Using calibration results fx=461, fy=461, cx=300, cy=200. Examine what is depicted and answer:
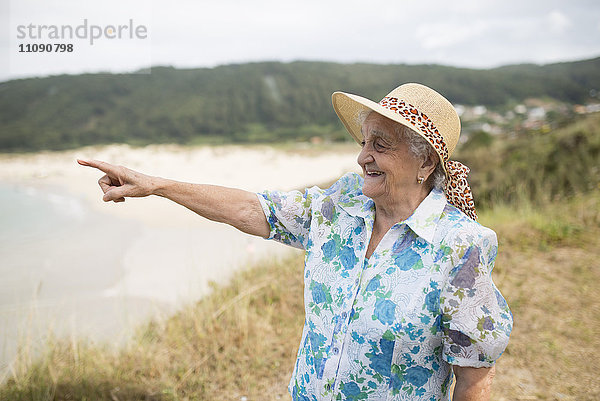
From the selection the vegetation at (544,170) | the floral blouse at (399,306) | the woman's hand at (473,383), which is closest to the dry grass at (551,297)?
the vegetation at (544,170)

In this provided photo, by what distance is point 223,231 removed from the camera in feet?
31.7

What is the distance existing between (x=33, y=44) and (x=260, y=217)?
15.5ft

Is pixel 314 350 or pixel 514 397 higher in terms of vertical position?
pixel 314 350

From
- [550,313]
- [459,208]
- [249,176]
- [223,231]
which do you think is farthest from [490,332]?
[249,176]

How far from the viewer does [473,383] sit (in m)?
1.31

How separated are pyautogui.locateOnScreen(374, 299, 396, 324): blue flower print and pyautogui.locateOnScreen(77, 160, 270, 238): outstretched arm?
54 centimetres

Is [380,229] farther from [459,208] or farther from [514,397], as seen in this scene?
[514,397]

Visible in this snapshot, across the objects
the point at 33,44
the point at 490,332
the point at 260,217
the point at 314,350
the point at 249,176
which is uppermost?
the point at 33,44

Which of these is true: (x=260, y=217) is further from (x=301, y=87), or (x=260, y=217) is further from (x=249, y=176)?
(x=301, y=87)

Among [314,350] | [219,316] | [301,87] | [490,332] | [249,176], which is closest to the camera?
[490,332]

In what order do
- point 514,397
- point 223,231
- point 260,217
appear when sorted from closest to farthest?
point 260,217
point 514,397
point 223,231

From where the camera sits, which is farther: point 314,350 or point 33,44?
point 33,44

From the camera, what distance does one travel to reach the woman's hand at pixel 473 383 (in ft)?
4.29

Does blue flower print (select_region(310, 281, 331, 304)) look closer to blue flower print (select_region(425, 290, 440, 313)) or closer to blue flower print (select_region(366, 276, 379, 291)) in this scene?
blue flower print (select_region(366, 276, 379, 291))
